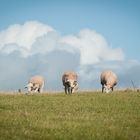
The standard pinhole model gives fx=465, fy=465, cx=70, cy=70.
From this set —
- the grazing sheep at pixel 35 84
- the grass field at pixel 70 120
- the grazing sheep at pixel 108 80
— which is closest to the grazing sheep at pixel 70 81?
the grazing sheep at pixel 108 80

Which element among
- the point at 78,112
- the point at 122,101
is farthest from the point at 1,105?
the point at 122,101

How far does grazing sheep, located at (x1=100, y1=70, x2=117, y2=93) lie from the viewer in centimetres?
5380

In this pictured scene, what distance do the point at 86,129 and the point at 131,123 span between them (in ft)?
10.1

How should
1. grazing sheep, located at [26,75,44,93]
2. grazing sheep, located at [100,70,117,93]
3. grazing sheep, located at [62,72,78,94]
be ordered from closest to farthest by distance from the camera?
grazing sheep, located at [62,72,78,94]
grazing sheep, located at [100,70,117,93]
grazing sheep, located at [26,75,44,93]

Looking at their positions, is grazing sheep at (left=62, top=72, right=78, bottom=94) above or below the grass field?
above

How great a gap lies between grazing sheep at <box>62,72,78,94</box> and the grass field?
17932 mm

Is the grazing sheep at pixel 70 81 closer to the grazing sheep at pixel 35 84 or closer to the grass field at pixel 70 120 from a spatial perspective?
the grazing sheep at pixel 35 84

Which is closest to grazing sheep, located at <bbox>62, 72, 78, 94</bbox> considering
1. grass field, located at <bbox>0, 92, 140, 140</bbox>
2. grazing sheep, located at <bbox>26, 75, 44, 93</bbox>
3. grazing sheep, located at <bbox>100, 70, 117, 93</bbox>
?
grazing sheep, located at <bbox>100, 70, 117, 93</bbox>

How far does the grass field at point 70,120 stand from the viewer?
20.8 meters

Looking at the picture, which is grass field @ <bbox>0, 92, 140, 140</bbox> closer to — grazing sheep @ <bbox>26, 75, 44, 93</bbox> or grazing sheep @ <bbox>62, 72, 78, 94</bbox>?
grazing sheep @ <bbox>62, 72, 78, 94</bbox>

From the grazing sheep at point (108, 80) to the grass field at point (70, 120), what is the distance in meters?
19.1

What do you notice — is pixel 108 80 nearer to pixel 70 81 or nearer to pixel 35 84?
pixel 70 81

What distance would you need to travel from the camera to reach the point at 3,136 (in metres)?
19.5

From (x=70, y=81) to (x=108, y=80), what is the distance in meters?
4.56
